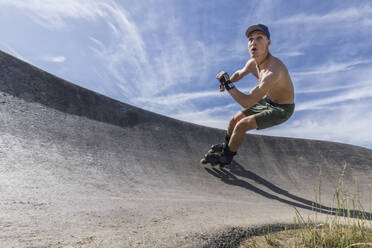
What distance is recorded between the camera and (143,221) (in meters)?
1.20

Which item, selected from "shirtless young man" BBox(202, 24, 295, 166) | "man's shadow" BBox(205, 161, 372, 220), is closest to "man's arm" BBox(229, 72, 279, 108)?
"shirtless young man" BBox(202, 24, 295, 166)

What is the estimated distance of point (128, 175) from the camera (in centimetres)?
232

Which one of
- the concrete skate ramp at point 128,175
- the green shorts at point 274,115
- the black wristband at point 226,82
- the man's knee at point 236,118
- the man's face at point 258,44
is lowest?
the concrete skate ramp at point 128,175

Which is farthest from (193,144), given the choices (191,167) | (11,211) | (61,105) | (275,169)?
(11,211)

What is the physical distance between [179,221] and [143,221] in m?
0.19

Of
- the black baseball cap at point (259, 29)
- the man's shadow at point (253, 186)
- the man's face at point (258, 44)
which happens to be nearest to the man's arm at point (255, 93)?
the man's face at point (258, 44)

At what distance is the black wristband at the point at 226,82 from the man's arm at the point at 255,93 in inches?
1.8

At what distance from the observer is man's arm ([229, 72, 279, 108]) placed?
2316 mm

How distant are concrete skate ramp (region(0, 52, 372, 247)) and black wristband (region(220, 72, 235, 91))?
1101 millimetres

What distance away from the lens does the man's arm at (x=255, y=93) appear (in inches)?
91.2

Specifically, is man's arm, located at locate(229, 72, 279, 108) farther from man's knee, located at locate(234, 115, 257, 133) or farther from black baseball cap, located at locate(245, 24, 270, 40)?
black baseball cap, located at locate(245, 24, 270, 40)

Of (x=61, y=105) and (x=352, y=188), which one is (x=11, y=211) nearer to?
(x=61, y=105)

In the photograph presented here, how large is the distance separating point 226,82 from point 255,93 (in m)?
0.33

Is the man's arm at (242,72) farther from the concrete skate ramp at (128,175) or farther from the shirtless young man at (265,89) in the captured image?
the concrete skate ramp at (128,175)
